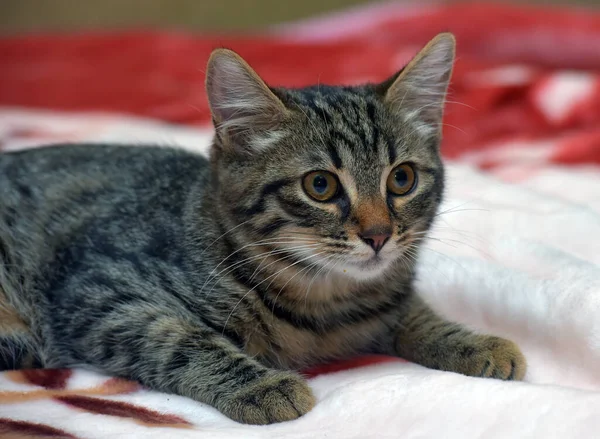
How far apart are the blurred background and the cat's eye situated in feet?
9.96

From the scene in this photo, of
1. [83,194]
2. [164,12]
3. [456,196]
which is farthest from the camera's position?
[164,12]

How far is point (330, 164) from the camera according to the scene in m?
1.26

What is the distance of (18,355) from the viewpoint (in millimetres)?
1355

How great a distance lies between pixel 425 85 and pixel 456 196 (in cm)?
52

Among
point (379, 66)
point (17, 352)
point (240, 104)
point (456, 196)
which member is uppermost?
point (379, 66)

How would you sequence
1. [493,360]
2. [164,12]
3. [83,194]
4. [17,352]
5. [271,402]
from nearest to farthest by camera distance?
[271,402] → [493,360] → [17,352] → [83,194] → [164,12]

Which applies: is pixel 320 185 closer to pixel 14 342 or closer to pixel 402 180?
pixel 402 180

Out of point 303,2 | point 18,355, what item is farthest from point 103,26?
point 18,355

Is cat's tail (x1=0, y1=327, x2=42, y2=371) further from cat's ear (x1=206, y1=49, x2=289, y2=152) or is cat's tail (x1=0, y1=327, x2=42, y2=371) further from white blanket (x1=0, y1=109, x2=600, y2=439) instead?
cat's ear (x1=206, y1=49, x2=289, y2=152)

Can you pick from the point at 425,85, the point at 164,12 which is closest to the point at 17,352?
the point at 425,85

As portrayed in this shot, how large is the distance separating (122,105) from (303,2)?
1.70 metres

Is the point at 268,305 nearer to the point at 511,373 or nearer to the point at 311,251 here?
the point at 311,251

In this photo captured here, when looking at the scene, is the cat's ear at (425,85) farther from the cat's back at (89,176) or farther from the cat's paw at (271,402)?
the cat's paw at (271,402)

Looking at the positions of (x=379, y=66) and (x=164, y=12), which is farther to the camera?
(x=164, y=12)
